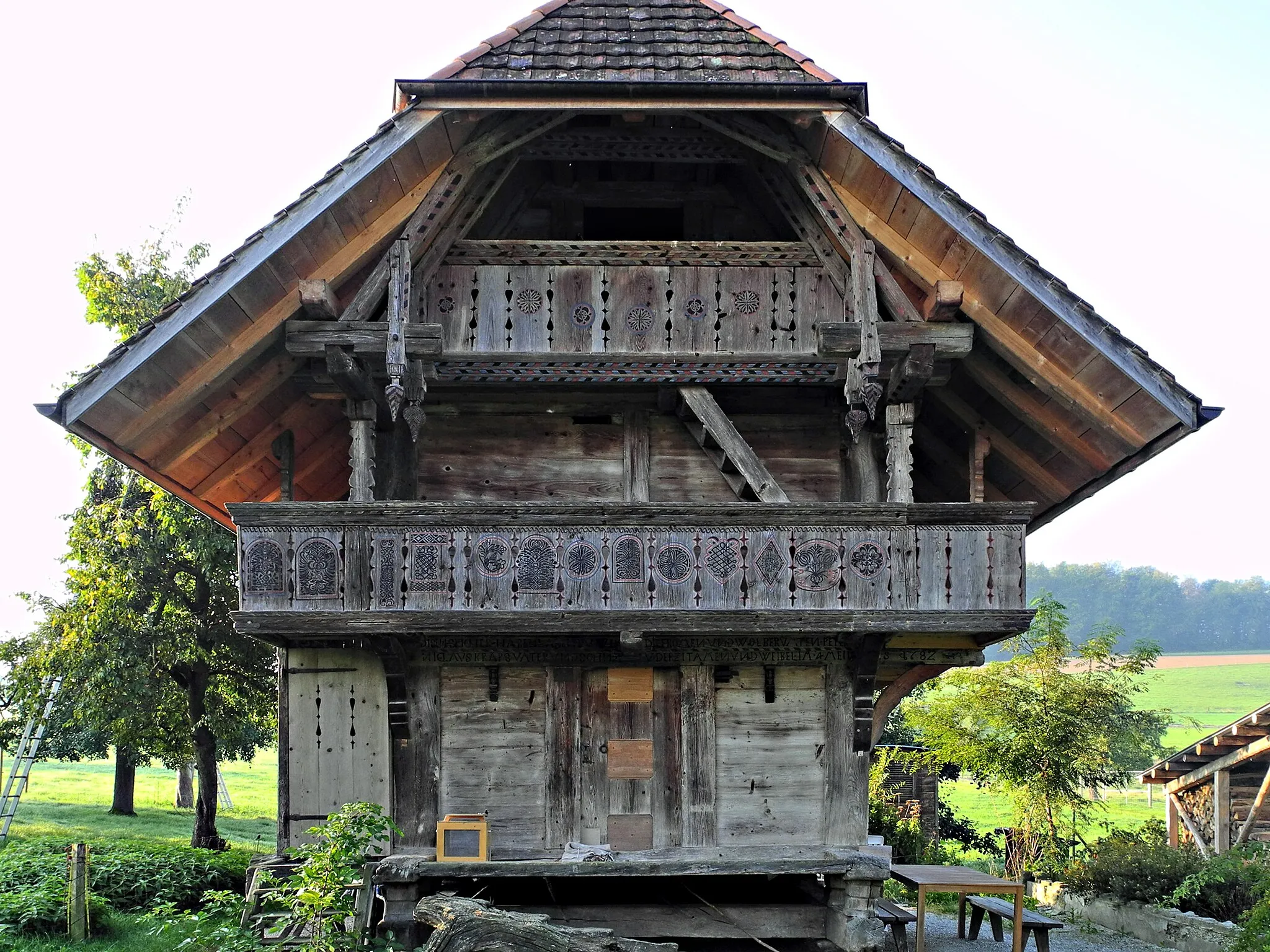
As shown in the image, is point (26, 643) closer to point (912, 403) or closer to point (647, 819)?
point (647, 819)

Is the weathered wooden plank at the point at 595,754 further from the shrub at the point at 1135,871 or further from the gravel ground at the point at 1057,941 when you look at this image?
the shrub at the point at 1135,871

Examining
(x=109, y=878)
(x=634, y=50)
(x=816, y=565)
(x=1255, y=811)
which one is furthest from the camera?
(x=1255, y=811)

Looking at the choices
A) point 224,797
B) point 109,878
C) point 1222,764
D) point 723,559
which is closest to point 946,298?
point 723,559

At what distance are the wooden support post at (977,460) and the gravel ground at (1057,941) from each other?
641 cm

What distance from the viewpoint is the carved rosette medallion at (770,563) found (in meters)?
11.9

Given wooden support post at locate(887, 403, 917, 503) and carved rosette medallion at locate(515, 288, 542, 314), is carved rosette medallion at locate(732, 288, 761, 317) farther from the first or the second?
carved rosette medallion at locate(515, 288, 542, 314)

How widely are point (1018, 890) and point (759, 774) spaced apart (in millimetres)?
3118

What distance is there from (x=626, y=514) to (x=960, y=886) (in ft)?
19.5

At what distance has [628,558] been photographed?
39.2 feet

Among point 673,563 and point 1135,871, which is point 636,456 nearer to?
point 673,563

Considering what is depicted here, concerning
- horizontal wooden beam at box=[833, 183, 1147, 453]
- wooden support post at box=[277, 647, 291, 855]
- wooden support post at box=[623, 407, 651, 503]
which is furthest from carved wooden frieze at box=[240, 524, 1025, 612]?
wooden support post at box=[277, 647, 291, 855]

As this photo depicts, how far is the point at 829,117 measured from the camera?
1232 centimetres

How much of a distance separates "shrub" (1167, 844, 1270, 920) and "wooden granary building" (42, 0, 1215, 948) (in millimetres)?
6549

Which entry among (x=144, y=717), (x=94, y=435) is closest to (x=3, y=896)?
(x=94, y=435)
